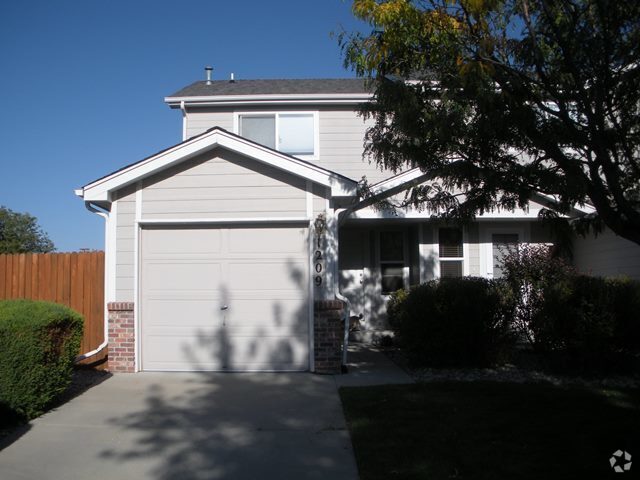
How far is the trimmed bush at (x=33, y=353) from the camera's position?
256 inches

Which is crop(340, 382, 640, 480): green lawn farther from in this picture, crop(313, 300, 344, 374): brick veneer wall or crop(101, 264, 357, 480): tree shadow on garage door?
crop(313, 300, 344, 374): brick veneer wall

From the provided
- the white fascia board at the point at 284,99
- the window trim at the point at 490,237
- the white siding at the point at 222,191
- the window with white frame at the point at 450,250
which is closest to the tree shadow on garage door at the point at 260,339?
the white siding at the point at 222,191

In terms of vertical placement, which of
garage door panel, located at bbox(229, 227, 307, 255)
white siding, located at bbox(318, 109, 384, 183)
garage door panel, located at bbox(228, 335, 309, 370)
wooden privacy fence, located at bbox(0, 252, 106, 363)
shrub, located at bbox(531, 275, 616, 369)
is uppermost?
white siding, located at bbox(318, 109, 384, 183)

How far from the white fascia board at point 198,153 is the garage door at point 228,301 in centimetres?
97

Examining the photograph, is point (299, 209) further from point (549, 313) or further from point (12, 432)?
point (12, 432)

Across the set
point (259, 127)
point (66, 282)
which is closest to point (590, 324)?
point (66, 282)

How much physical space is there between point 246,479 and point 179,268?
16.7 ft

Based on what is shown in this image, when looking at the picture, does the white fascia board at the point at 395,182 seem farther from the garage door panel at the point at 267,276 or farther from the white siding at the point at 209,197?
the garage door panel at the point at 267,276

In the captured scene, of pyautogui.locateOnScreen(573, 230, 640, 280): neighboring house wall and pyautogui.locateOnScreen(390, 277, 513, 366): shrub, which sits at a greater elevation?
pyautogui.locateOnScreen(573, 230, 640, 280): neighboring house wall

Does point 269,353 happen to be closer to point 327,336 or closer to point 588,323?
point 327,336

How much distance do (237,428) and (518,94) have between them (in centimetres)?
479

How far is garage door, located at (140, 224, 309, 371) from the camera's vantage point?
31.1 feet

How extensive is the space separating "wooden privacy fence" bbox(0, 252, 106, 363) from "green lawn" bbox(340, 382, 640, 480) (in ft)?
15.1

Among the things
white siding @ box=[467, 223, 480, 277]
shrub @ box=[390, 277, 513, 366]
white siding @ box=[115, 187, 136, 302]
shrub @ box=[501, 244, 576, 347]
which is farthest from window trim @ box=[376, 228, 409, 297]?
white siding @ box=[115, 187, 136, 302]
